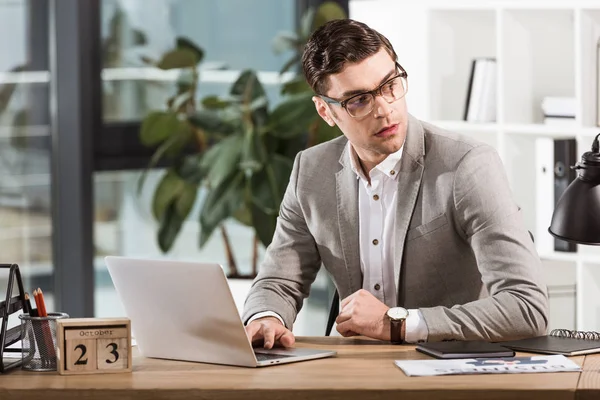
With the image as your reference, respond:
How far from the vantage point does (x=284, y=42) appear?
15.4 feet

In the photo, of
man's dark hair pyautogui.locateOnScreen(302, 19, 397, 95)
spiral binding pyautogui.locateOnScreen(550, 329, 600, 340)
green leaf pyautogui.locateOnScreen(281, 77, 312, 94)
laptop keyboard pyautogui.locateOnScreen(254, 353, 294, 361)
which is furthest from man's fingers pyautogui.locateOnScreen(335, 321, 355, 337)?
green leaf pyautogui.locateOnScreen(281, 77, 312, 94)

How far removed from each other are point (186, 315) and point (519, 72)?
→ 2.04m

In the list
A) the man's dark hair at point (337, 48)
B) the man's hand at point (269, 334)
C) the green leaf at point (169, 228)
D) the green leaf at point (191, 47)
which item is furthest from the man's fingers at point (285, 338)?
the green leaf at point (191, 47)

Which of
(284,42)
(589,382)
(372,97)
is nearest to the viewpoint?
(589,382)

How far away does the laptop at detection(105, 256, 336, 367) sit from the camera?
209 cm

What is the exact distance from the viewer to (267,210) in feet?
13.6

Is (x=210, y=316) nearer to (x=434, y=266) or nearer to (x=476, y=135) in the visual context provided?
(x=434, y=266)

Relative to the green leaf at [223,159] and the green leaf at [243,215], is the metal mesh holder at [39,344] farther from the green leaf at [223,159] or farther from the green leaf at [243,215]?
the green leaf at [243,215]

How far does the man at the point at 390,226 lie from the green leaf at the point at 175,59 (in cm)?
177

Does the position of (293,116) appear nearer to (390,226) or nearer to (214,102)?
(214,102)

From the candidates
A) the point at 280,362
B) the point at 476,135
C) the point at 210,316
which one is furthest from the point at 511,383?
the point at 476,135

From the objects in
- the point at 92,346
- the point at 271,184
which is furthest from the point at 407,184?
the point at 271,184

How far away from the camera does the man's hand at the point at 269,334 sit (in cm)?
229

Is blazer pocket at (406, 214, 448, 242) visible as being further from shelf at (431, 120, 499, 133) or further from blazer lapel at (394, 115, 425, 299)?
shelf at (431, 120, 499, 133)
